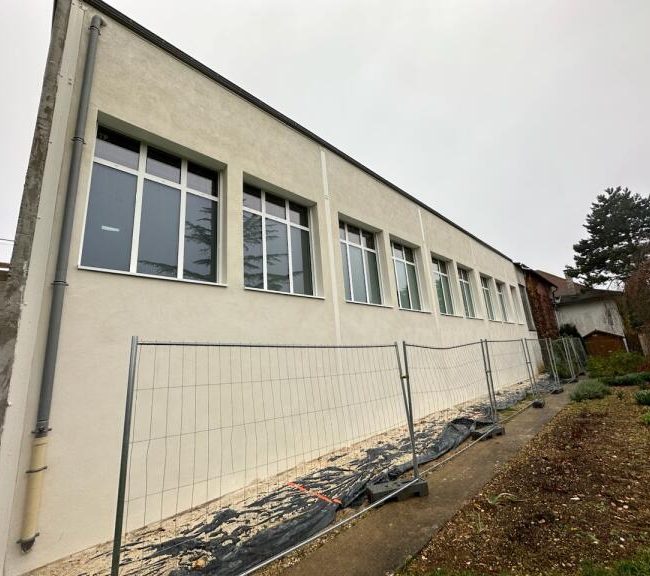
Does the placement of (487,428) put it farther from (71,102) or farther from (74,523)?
(71,102)

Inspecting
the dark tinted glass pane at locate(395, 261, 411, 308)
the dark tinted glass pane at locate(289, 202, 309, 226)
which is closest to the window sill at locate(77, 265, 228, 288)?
the dark tinted glass pane at locate(289, 202, 309, 226)

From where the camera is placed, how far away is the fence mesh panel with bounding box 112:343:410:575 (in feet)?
9.71

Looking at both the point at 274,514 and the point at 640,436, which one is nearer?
the point at 274,514

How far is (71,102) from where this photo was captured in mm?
3861

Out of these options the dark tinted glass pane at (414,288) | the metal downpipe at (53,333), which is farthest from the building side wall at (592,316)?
the metal downpipe at (53,333)

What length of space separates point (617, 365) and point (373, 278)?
12.5m

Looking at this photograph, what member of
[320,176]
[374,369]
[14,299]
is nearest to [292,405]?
[374,369]

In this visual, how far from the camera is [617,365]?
1274 centimetres

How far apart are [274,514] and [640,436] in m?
6.19

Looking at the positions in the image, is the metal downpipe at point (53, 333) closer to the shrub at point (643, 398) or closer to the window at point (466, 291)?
the shrub at point (643, 398)

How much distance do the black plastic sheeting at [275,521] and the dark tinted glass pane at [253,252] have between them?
3350mm

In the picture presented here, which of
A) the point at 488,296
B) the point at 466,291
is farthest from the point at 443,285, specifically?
the point at 488,296

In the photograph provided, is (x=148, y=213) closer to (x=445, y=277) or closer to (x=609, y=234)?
(x=445, y=277)

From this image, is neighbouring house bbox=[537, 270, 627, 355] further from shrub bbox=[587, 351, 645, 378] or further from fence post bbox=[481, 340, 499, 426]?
fence post bbox=[481, 340, 499, 426]
